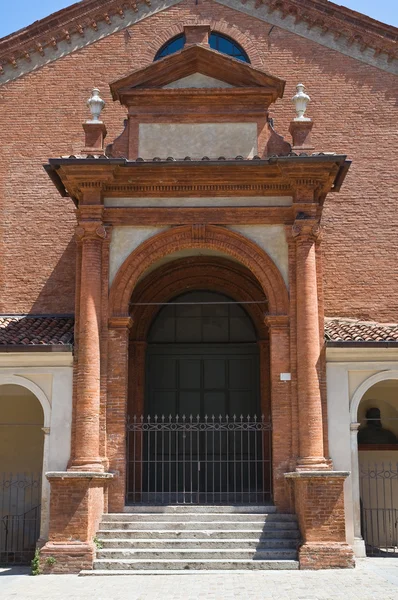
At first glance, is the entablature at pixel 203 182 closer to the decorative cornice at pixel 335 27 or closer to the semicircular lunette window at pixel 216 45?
the decorative cornice at pixel 335 27

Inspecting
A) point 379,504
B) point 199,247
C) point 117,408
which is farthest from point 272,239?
point 379,504

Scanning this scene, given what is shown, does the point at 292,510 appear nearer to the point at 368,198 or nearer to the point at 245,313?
the point at 245,313

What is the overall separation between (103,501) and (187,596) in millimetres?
3339

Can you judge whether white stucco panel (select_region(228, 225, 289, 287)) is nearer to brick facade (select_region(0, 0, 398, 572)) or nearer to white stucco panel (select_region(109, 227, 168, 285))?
brick facade (select_region(0, 0, 398, 572))

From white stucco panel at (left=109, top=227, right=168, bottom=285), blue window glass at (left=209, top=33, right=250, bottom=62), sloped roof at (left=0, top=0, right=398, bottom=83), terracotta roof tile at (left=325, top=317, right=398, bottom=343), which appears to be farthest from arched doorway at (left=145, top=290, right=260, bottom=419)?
sloped roof at (left=0, top=0, right=398, bottom=83)

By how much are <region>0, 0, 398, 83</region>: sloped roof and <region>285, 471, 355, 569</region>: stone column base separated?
1055 cm

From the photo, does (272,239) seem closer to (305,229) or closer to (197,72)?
(305,229)

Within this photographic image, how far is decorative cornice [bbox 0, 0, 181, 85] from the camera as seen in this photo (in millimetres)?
17547

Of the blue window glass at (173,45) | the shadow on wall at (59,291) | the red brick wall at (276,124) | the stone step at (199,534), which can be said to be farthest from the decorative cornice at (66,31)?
the stone step at (199,534)

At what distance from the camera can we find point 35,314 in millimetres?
16188

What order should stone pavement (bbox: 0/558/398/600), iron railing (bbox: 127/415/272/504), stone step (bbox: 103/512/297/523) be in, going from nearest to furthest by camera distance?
1. stone pavement (bbox: 0/558/398/600)
2. stone step (bbox: 103/512/297/523)
3. iron railing (bbox: 127/415/272/504)

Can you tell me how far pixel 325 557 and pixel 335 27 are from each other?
39.8ft

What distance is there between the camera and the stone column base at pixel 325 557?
36.5 ft

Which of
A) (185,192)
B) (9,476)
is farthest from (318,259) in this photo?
(9,476)
